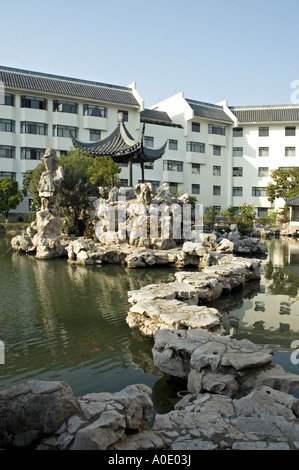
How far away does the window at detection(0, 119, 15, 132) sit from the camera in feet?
102

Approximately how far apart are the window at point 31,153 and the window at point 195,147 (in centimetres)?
1425

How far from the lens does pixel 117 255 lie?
1652 cm

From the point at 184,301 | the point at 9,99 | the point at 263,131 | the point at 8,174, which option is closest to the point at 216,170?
the point at 263,131

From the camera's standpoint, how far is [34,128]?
3200 cm

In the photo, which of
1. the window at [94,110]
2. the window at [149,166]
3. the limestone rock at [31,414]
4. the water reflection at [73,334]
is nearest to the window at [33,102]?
the window at [94,110]

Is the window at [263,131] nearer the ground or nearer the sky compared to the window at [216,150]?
nearer the sky

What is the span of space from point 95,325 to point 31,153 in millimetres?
27217

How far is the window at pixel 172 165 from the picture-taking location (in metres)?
37.4

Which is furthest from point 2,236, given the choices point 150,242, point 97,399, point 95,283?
point 97,399

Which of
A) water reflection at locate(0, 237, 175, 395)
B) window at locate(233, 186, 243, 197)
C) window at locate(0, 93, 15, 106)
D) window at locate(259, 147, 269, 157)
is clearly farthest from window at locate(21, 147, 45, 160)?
window at locate(259, 147, 269, 157)

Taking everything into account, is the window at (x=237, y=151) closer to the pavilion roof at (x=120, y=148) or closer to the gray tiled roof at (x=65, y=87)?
the gray tiled roof at (x=65, y=87)

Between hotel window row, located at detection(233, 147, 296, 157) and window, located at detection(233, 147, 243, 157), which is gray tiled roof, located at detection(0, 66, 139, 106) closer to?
window, located at detection(233, 147, 243, 157)

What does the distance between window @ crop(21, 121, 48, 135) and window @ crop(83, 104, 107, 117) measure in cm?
376

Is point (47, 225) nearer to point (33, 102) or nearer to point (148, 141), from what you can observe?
point (33, 102)
